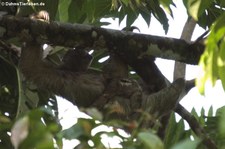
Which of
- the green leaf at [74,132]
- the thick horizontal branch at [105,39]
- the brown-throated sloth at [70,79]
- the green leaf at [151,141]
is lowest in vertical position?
the brown-throated sloth at [70,79]

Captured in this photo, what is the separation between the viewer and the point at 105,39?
3.99 m

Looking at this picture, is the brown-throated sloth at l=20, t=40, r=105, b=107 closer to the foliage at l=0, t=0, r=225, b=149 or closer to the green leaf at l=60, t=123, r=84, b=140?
the foliage at l=0, t=0, r=225, b=149

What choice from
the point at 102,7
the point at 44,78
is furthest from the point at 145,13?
the point at 44,78

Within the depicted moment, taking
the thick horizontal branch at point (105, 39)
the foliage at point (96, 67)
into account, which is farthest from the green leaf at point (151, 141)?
the thick horizontal branch at point (105, 39)

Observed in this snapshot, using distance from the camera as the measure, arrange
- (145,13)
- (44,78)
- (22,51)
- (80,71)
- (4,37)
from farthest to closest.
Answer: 1. (145,13)
2. (80,71)
3. (44,78)
4. (22,51)
5. (4,37)

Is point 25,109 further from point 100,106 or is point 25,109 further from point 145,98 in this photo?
point 145,98

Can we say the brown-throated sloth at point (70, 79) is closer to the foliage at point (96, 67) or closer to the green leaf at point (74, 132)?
the foliage at point (96, 67)

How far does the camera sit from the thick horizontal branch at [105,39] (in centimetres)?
391

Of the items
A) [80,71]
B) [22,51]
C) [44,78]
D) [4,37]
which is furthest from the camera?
[80,71]

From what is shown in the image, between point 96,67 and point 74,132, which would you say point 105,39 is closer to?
point 96,67

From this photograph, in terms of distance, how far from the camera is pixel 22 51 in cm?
455

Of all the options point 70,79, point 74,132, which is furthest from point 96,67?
point 74,132

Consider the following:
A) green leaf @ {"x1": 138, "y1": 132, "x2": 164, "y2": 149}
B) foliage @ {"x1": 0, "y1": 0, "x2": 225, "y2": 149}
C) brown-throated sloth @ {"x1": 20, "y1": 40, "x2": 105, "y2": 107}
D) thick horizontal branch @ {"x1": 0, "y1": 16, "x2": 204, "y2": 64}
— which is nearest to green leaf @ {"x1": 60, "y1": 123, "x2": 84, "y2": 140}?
foliage @ {"x1": 0, "y1": 0, "x2": 225, "y2": 149}

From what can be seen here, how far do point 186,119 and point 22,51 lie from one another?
1.64 meters
